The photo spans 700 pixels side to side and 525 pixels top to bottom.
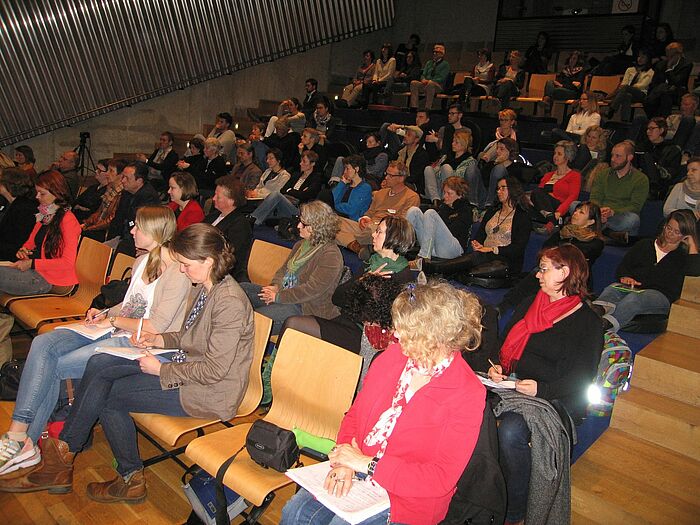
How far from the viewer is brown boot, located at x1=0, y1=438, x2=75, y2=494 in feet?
8.71

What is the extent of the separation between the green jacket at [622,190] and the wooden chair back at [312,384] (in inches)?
156

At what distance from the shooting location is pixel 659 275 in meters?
3.95

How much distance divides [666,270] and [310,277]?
2.39 meters

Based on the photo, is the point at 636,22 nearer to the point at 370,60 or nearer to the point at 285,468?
the point at 370,60

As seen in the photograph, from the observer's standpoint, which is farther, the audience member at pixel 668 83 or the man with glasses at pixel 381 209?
the audience member at pixel 668 83

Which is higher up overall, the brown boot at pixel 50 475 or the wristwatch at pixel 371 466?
the wristwatch at pixel 371 466

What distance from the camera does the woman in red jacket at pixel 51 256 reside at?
4145 millimetres

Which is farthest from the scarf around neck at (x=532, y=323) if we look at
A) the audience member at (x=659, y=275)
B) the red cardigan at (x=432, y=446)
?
the audience member at (x=659, y=275)

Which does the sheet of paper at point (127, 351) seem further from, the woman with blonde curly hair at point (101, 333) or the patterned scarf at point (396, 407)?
the patterned scarf at point (396, 407)

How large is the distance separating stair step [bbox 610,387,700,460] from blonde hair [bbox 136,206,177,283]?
2.63 m

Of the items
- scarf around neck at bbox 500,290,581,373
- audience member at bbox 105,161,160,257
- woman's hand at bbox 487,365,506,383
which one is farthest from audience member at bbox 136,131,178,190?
woman's hand at bbox 487,365,506,383

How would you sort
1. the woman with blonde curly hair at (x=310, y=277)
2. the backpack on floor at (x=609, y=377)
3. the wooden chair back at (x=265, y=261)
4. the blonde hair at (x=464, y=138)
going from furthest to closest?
the blonde hair at (x=464, y=138) < the wooden chair back at (x=265, y=261) < the woman with blonde curly hair at (x=310, y=277) < the backpack on floor at (x=609, y=377)

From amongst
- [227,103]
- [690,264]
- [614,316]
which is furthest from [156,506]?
[227,103]

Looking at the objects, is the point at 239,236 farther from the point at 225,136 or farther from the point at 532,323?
the point at 225,136
